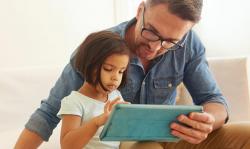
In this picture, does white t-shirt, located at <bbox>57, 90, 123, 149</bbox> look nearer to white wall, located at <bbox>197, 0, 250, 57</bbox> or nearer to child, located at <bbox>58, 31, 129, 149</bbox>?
child, located at <bbox>58, 31, 129, 149</bbox>

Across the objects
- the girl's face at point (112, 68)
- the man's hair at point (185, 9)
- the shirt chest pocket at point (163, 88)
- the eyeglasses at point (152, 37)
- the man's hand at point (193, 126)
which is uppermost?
the man's hair at point (185, 9)

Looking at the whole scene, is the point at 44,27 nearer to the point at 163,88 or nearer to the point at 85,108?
the point at 163,88

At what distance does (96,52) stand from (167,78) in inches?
14.6

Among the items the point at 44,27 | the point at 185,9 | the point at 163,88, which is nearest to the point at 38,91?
the point at 44,27

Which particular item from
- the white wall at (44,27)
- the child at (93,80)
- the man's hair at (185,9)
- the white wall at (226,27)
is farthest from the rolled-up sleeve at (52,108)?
the white wall at (226,27)

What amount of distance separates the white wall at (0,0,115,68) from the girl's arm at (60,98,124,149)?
3.13 ft

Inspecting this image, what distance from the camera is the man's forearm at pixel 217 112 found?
3.54ft

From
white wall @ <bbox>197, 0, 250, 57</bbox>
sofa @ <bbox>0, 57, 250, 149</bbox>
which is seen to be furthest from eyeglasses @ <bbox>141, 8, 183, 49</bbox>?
white wall @ <bbox>197, 0, 250, 57</bbox>

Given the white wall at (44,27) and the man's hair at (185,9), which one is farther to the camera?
the white wall at (44,27)

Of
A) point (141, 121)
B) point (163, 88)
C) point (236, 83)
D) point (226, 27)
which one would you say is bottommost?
point (236, 83)

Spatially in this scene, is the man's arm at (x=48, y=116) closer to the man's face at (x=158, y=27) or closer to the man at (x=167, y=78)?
the man at (x=167, y=78)

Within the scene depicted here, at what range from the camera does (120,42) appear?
0.96 meters

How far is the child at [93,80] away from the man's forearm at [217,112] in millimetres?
312

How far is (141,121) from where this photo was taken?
0.82m
